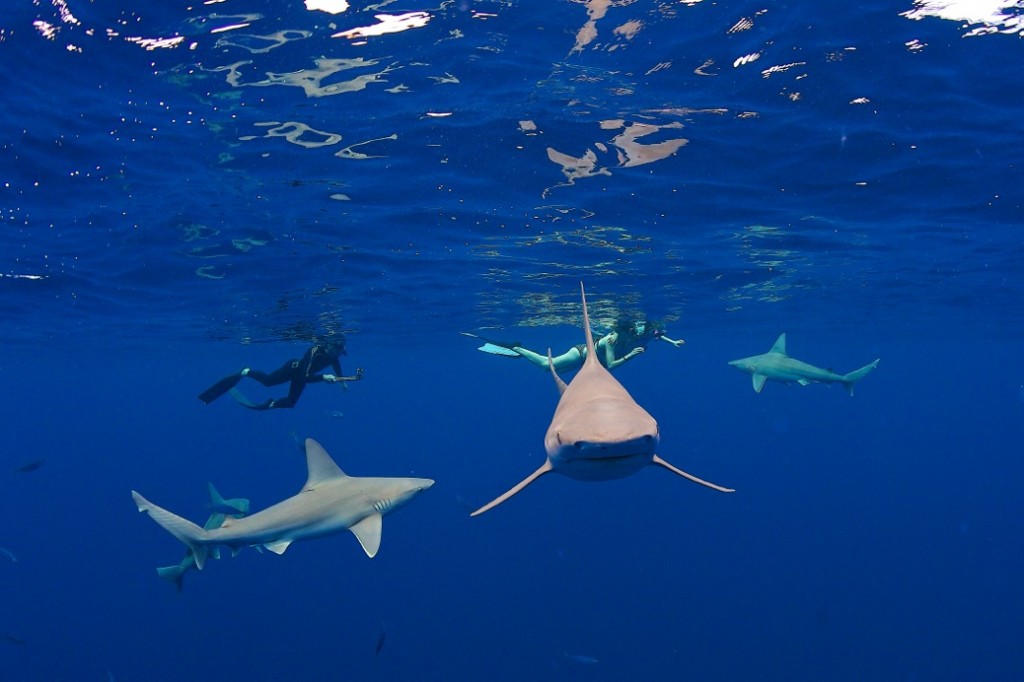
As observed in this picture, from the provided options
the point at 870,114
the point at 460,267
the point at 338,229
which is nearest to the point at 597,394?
the point at 870,114

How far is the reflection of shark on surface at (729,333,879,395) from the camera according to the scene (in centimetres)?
1314

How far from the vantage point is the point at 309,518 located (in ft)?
25.4

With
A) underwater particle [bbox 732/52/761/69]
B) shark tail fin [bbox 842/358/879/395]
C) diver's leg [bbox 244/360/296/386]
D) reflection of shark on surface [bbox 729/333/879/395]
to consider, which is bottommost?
shark tail fin [bbox 842/358/879/395]

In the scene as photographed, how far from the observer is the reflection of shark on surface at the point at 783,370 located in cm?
1314

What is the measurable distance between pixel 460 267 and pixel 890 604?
33189mm

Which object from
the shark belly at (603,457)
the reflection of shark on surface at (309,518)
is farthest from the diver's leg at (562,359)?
the shark belly at (603,457)

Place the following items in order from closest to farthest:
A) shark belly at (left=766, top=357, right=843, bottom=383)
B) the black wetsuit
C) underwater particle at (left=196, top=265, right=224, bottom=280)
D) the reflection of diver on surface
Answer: shark belly at (left=766, top=357, right=843, bottom=383), the reflection of diver on surface, the black wetsuit, underwater particle at (left=196, top=265, right=224, bottom=280)

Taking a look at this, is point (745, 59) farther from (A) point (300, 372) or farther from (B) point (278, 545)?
(A) point (300, 372)

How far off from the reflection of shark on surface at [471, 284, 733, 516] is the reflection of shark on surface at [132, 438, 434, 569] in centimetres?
453

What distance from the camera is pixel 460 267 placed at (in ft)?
62.8

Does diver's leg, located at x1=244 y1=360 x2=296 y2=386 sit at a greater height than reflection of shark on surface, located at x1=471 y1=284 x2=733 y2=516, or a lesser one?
lesser

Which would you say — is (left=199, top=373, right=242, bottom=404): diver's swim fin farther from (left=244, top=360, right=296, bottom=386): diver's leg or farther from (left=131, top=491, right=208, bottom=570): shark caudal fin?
(left=131, top=491, right=208, bottom=570): shark caudal fin

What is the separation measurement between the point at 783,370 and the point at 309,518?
10.7 m

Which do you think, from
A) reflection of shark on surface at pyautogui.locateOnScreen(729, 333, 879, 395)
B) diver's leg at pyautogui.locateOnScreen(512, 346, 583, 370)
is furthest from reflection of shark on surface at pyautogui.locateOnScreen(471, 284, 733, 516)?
reflection of shark on surface at pyautogui.locateOnScreen(729, 333, 879, 395)
